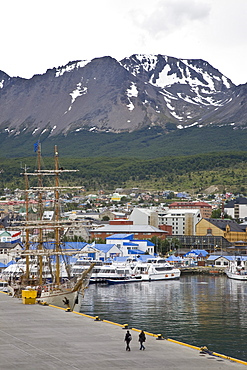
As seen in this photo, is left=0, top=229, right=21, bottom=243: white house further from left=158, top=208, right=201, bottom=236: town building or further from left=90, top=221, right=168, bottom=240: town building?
left=158, top=208, right=201, bottom=236: town building

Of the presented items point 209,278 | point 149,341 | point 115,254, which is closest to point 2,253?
point 115,254

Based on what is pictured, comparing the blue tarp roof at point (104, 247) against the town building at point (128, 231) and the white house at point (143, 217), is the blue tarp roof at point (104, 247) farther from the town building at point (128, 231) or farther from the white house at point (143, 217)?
the white house at point (143, 217)

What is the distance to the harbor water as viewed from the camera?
46438mm

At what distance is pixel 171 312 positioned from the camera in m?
59.4

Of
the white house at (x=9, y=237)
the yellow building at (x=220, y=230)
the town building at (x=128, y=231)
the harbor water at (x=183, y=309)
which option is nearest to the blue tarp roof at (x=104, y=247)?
the white house at (x=9, y=237)

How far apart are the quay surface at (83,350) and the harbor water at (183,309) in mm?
6330

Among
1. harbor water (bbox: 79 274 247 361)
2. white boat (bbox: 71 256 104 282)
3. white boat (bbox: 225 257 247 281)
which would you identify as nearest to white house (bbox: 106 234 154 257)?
white boat (bbox: 225 257 247 281)

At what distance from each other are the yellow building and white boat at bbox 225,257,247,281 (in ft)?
106

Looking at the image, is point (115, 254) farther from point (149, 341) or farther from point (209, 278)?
point (149, 341)

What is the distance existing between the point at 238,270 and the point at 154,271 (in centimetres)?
1446

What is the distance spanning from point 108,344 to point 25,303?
19.6 meters

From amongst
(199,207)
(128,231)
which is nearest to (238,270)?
(128,231)

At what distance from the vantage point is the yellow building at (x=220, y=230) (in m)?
155

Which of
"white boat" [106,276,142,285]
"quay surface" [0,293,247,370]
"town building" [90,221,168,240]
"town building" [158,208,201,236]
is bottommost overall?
"quay surface" [0,293,247,370]
